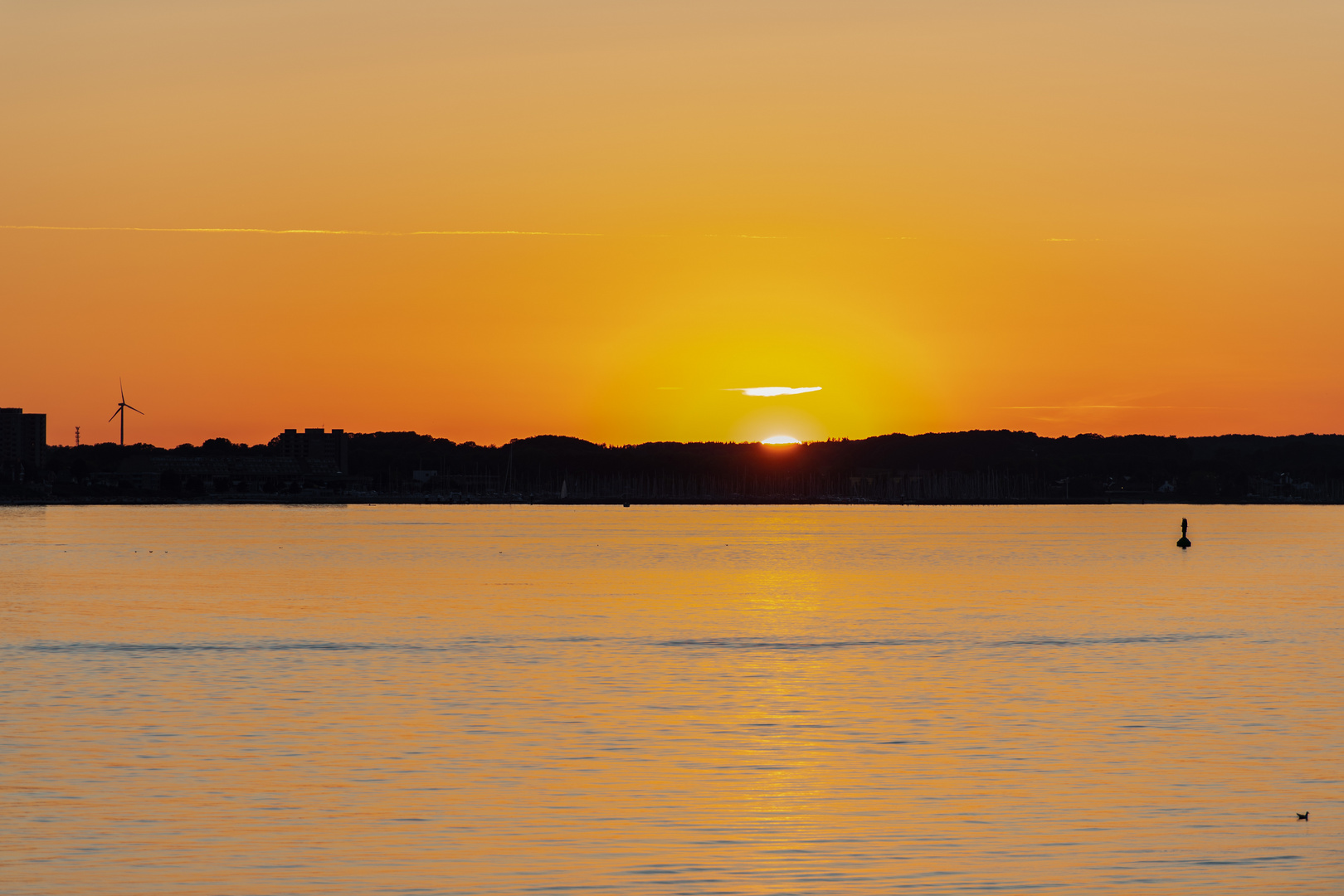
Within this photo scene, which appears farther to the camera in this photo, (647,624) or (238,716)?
(647,624)

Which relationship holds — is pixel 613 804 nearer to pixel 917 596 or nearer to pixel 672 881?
pixel 672 881

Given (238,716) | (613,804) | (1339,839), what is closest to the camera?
(1339,839)

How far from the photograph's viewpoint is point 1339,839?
24.4m

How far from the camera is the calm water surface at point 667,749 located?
74.9 feet

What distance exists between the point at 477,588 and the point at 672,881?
77.6m

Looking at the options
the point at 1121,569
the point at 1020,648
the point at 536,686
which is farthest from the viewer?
the point at 1121,569

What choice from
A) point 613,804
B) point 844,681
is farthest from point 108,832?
point 844,681

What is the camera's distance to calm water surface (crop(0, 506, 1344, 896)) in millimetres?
22844

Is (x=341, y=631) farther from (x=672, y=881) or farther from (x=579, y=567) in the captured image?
(x=579, y=567)

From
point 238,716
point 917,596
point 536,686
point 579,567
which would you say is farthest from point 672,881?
point 579,567

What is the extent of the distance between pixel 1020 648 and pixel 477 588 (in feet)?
155

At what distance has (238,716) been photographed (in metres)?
38.7

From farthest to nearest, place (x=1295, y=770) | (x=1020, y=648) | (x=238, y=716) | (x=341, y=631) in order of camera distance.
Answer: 1. (x=341, y=631)
2. (x=1020, y=648)
3. (x=238, y=716)
4. (x=1295, y=770)

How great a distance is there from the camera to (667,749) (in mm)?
33844
